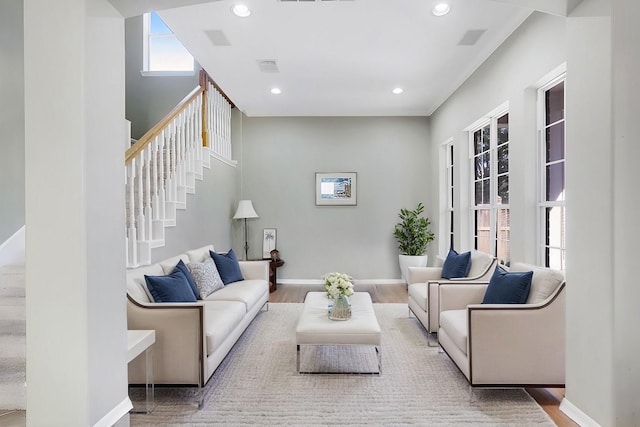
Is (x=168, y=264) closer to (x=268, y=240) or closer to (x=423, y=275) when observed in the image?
(x=423, y=275)

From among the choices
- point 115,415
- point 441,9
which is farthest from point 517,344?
point 441,9

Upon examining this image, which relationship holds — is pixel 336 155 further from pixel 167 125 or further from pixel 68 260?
pixel 68 260

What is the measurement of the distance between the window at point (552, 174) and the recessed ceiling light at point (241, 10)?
2.76m

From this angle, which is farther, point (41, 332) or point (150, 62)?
point (150, 62)

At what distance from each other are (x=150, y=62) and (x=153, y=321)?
613 centimetres

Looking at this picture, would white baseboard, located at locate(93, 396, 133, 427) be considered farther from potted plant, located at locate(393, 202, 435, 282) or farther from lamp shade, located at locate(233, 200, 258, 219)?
potted plant, located at locate(393, 202, 435, 282)

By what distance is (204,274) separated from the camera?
3.96 metres

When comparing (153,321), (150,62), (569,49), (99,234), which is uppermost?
(150,62)

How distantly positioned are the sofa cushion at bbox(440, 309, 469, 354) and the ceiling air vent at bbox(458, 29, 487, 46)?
272 cm

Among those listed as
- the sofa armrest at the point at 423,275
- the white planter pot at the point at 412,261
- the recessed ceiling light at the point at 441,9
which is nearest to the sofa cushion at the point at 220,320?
the sofa armrest at the point at 423,275

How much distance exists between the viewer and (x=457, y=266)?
4332 mm

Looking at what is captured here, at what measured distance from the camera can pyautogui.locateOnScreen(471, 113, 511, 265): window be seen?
417 cm

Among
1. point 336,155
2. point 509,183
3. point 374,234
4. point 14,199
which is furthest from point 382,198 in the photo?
point 14,199

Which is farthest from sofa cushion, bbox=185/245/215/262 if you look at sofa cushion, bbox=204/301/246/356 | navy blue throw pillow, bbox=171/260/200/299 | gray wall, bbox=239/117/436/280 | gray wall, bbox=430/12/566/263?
gray wall, bbox=430/12/566/263
